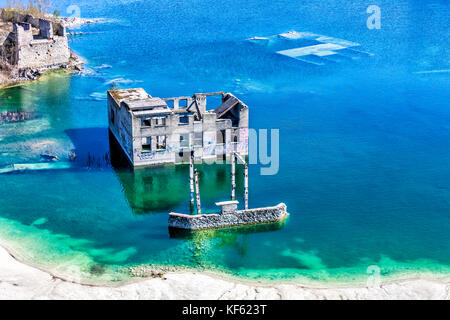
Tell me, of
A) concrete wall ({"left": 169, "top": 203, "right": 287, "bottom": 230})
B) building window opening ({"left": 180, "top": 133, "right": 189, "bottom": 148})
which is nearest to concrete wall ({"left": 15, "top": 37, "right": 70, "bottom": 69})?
building window opening ({"left": 180, "top": 133, "right": 189, "bottom": 148})

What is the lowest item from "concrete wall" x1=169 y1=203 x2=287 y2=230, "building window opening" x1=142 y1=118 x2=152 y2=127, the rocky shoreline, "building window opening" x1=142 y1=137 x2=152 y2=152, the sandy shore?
the sandy shore

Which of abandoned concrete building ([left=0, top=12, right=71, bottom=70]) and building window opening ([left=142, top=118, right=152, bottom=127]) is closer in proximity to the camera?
building window opening ([left=142, top=118, right=152, bottom=127])

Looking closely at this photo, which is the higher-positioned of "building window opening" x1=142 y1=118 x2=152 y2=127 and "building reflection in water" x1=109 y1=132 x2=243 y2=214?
"building window opening" x1=142 y1=118 x2=152 y2=127

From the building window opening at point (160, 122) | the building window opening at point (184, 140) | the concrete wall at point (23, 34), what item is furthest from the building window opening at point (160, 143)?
the concrete wall at point (23, 34)

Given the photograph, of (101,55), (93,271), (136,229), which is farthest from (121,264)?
(101,55)

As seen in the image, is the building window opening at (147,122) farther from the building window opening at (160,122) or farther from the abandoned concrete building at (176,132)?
the building window opening at (160,122)

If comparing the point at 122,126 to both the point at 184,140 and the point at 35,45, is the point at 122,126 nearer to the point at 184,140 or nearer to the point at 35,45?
the point at 184,140

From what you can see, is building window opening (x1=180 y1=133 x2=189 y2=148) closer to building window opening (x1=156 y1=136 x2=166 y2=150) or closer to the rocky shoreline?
building window opening (x1=156 y1=136 x2=166 y2=150)
